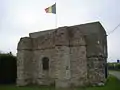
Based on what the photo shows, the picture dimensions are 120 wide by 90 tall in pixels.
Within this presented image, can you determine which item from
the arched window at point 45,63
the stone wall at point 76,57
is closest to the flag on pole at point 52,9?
the stone wall at point 76,57

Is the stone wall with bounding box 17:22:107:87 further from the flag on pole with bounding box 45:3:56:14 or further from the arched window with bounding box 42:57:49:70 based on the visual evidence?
the flag on pole with bounding box 45:3:56:14

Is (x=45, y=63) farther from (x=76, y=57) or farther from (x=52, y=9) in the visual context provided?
(x=52, y=9)

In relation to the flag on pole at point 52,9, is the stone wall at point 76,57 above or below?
below

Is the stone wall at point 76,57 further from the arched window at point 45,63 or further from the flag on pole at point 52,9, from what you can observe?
the flag on pole at point 52,9

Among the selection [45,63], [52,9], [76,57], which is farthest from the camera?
[52,9]

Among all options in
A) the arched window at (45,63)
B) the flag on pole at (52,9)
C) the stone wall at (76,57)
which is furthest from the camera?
the flag on pole at (52,9)

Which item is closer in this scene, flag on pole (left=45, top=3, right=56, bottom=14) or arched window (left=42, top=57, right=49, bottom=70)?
arched window (left=42, top=57, right=49, bottom=70)

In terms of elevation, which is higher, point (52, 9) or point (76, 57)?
point (52, 9)

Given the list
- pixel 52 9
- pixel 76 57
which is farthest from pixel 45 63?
pixel 52 9

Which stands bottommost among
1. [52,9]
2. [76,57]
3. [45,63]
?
[45,63]

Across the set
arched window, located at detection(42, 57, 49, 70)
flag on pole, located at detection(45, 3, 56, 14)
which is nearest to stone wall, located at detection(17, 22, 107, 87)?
arched window, located at detection(42, 57, 49, 70)

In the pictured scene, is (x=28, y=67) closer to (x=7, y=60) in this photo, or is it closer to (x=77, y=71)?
(x=7, y=60)

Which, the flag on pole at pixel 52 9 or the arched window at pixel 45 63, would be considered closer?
the arched window at pixel 45 63

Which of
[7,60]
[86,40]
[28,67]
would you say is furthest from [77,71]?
[7,60]
